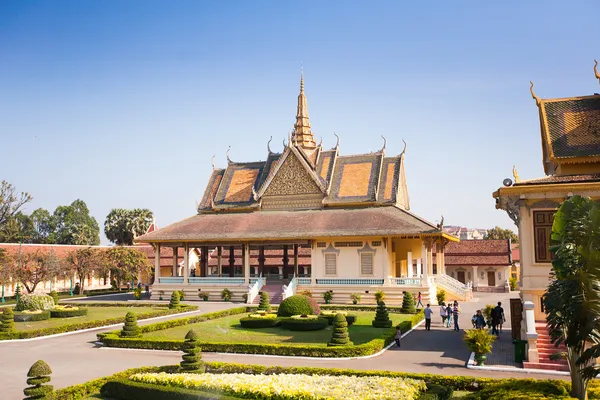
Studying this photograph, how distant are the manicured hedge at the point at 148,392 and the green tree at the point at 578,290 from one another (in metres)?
6.61

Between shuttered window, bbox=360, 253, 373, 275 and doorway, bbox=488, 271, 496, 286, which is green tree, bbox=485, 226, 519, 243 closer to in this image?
doorway, bbox=488, 271, 496, 286

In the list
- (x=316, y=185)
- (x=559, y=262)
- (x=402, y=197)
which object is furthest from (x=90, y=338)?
(x=402, y=197)

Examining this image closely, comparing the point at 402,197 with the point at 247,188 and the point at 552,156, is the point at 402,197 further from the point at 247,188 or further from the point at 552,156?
the point at 552,156

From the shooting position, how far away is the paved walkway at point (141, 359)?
15927 mm

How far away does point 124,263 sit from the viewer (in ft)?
158

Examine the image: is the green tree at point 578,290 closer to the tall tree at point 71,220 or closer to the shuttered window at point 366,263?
the shuttered window at point 366,263

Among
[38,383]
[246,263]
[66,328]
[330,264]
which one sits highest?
[246,263]

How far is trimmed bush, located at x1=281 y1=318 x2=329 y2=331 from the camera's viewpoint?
23875mm

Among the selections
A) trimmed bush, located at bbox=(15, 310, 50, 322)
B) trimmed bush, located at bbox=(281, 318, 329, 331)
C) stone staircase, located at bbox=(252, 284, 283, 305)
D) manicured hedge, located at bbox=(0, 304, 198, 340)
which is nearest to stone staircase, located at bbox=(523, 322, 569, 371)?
trimmed bush, located at bbox=(281, 318, 329, 331)

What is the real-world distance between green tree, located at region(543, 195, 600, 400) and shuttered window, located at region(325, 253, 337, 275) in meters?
27.5

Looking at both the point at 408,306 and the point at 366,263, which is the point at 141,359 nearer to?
the point at 408,306

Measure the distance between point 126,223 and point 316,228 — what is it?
3999 cm

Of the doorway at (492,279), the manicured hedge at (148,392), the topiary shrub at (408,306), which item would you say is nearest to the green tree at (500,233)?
the doorway at (492,279)

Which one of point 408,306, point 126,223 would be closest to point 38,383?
point 408,306
